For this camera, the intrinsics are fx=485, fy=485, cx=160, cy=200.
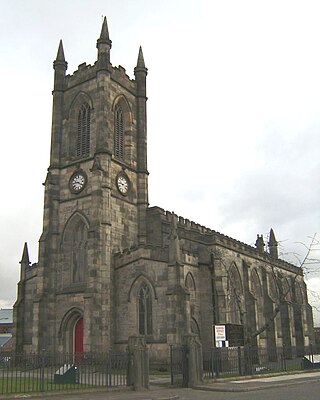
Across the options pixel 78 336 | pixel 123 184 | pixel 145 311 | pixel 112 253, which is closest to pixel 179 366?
pixel 145 311

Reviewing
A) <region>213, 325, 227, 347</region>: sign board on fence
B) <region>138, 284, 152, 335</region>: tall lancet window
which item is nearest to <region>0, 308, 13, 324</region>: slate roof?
<region>138, 284, 152, 335</region>: tall lancet window

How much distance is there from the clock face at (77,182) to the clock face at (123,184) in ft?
8.81

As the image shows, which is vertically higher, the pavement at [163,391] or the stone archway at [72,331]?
the stone archway at [72,331]

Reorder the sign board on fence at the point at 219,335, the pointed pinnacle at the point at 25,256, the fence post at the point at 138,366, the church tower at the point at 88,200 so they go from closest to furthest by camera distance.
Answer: the fence post at the point at 138,366 < the sign board on fence at the point at 219,335 < the church tower at the point at 88,200 < the pointed pinnacle at the point at 25,256

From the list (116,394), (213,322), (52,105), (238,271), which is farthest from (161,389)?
(52,105)

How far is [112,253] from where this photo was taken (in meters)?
34.3

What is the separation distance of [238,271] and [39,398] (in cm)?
2600

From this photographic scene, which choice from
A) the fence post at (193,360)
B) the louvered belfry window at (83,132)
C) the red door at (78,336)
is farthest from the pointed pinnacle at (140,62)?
the fence post at (193,360)

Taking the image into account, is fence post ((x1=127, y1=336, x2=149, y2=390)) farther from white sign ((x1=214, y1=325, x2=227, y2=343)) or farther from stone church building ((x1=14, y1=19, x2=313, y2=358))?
stone church building ((x1=14, y1=19, x2=313, y2=358))

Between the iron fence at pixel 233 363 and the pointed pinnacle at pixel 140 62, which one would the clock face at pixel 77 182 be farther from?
the iron fence at pixel 233 363

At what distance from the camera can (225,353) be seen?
2795 cm

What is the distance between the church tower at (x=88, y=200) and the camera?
33.2 metres

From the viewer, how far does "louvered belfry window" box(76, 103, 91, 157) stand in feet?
125

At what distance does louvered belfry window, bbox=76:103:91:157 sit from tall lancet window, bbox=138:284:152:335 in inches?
473
